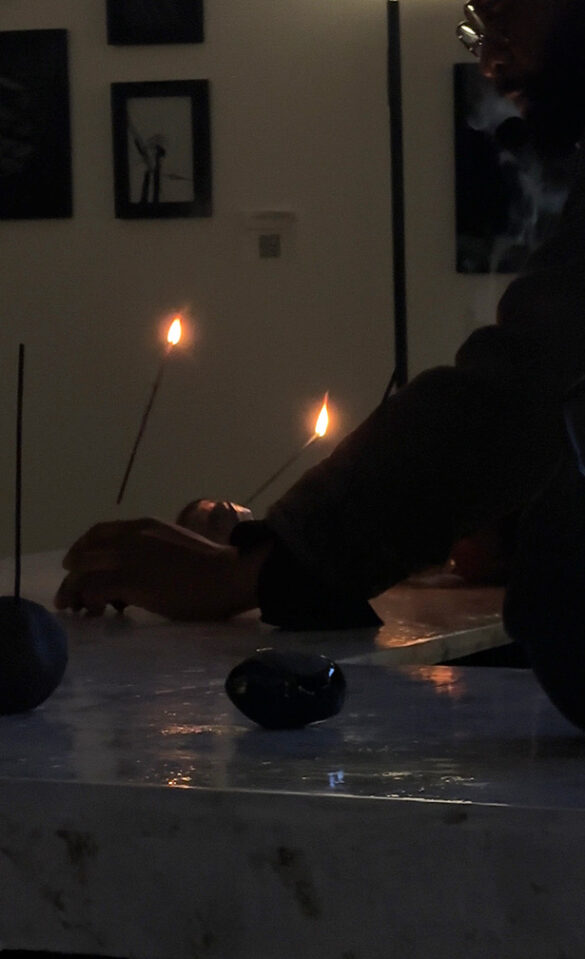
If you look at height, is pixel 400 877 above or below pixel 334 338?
below

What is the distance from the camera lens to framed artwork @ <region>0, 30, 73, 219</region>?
3107mm

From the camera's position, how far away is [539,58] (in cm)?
106

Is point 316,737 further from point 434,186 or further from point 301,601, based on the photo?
point 434,186

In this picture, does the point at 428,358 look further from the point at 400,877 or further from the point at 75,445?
the point at 400,877

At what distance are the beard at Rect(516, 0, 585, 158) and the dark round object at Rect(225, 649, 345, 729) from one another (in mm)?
618

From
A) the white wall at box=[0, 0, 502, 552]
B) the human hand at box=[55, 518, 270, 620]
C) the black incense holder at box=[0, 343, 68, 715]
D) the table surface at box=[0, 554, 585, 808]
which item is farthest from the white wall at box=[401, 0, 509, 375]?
the black incense holder at box=[0, 343, 68, 715]

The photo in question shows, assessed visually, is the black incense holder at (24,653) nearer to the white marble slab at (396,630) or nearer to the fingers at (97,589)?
the white marble slab at (396,630)

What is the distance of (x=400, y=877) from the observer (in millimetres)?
444

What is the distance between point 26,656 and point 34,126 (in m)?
2.69

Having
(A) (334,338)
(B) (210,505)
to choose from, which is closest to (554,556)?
(B) (210,505)

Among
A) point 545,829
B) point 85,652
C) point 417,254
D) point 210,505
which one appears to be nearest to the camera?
point 545,829

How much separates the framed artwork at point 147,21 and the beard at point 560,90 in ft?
6.94

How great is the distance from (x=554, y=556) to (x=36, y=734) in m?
0.23

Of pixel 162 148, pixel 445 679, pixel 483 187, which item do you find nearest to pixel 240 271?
pixel 162 148
